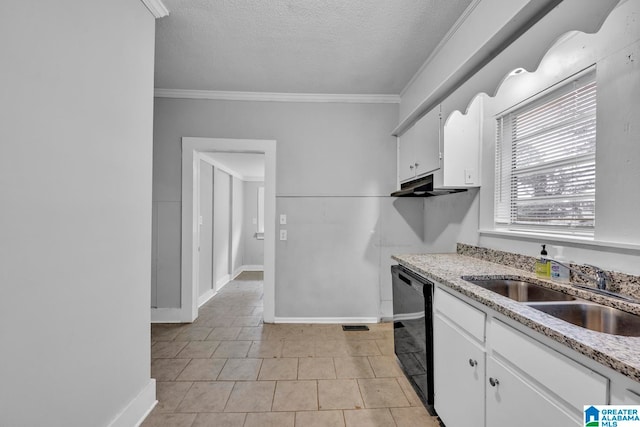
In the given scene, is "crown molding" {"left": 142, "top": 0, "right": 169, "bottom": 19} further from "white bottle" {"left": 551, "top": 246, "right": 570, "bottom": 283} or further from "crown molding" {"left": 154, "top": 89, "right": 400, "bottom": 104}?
"white bottle" {"left": 551, "top": 246, "right": 570, "bottom": 283}

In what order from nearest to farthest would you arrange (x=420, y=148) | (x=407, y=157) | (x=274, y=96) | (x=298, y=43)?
1. (x=298, y=43)
2. (x=420, y=148)
3. (x=407, y=157)
4. (x=274, y=96)

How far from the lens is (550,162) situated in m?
1.80

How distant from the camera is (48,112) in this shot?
1127 millimetres

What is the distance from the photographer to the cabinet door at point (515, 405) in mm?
929

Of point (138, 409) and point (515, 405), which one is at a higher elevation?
point (515, 405)

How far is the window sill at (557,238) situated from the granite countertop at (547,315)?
0.23 m

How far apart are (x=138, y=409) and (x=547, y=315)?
2244 millimetres

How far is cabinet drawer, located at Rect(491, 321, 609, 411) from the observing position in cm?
81

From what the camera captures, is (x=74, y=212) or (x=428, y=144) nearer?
(x=74, y=212)

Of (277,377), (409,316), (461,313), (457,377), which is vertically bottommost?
(277,377)

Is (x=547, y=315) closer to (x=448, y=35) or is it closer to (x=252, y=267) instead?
(x=448, y=35)

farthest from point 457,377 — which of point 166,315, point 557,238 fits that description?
point 166,315

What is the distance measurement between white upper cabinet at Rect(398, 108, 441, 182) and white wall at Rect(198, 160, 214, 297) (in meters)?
2.79

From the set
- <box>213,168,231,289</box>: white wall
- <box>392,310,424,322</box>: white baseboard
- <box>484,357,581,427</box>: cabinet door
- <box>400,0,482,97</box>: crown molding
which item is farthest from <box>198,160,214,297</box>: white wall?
<box>484,357,581,427</box>: cabinet door
